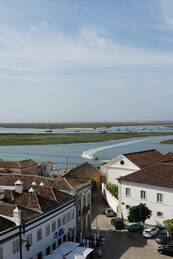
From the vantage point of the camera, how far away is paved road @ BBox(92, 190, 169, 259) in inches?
1347

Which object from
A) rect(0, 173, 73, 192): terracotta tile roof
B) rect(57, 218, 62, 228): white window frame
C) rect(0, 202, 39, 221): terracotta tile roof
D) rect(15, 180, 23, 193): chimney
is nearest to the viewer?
rect(0, 202, 39, 221): terracotta tile roof

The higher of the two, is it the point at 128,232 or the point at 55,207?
the point at 55,207

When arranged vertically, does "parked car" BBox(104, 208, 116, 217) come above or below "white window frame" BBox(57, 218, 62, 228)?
below

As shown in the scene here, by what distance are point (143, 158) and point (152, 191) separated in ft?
45.2

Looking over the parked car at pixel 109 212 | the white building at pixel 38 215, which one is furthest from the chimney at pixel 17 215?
the parked car at pixel 109 212

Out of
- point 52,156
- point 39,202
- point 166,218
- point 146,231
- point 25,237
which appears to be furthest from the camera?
point 52,156

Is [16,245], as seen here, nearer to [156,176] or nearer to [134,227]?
[134,227]

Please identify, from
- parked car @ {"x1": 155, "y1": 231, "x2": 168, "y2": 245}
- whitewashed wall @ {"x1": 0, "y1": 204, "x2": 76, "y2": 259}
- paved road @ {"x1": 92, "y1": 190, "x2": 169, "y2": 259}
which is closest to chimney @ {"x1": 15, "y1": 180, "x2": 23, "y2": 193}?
whitewashed wall @ {"x1": 0, "y1": 204, "x2": 76, "y2": 259}

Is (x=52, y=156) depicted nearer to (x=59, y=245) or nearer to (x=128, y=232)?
(x=128, y=232)

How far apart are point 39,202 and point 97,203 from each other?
72.5ft

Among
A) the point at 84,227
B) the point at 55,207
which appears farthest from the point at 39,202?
the point at 84,227

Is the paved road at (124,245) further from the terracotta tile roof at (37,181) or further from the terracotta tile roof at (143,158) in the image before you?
the terracotta tile roof at (143,158)

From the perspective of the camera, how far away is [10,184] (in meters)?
42.7

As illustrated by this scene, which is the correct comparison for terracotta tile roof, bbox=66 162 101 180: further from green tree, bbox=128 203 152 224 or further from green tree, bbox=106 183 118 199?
green tree, bbox=128 203 152 224
